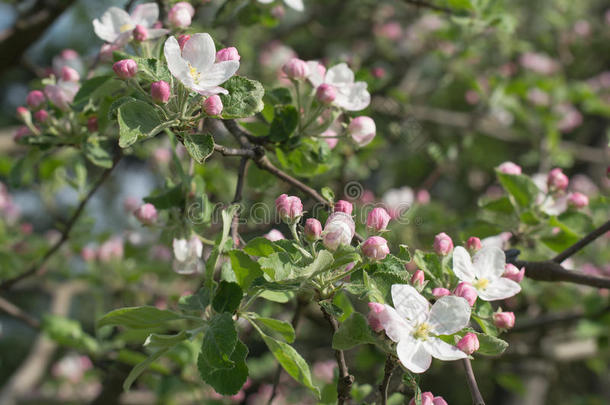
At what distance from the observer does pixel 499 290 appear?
106 cm

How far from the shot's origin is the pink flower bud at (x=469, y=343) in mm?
892

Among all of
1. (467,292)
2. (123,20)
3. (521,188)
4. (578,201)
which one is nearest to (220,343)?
(467,292)

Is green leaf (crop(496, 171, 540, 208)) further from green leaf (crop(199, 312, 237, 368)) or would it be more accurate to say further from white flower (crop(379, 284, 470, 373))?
green leaf (crop(199, 312, 237, 368))

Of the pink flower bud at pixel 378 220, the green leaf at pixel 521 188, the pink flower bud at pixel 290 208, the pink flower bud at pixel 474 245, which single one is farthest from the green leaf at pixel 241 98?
the green leaf at pixel 521 188

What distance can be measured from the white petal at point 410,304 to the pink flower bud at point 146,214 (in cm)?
67

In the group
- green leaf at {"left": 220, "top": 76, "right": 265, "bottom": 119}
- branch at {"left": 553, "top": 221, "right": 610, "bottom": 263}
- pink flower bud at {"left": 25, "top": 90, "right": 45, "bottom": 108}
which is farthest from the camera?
pink flower bud at {"left": 25, "top": 90, "right": 45, "bottom": 108}

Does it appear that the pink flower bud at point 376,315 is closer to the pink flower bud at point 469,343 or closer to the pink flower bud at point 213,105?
the pink flower bud at point 469,343

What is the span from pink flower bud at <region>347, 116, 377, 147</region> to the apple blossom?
36cm

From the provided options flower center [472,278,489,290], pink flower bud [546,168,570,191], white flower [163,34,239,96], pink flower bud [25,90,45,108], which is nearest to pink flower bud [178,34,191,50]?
white flower [163,34,239,96]

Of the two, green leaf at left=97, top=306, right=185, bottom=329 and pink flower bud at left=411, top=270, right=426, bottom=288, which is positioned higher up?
pink flower bud at left=411, top=270, right=426, bottom=288

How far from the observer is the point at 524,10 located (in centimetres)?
464

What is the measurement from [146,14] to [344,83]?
0.46 metres

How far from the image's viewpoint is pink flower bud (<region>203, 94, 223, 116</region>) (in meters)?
0.94

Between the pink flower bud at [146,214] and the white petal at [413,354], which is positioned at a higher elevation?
the white petal at [413,354]
